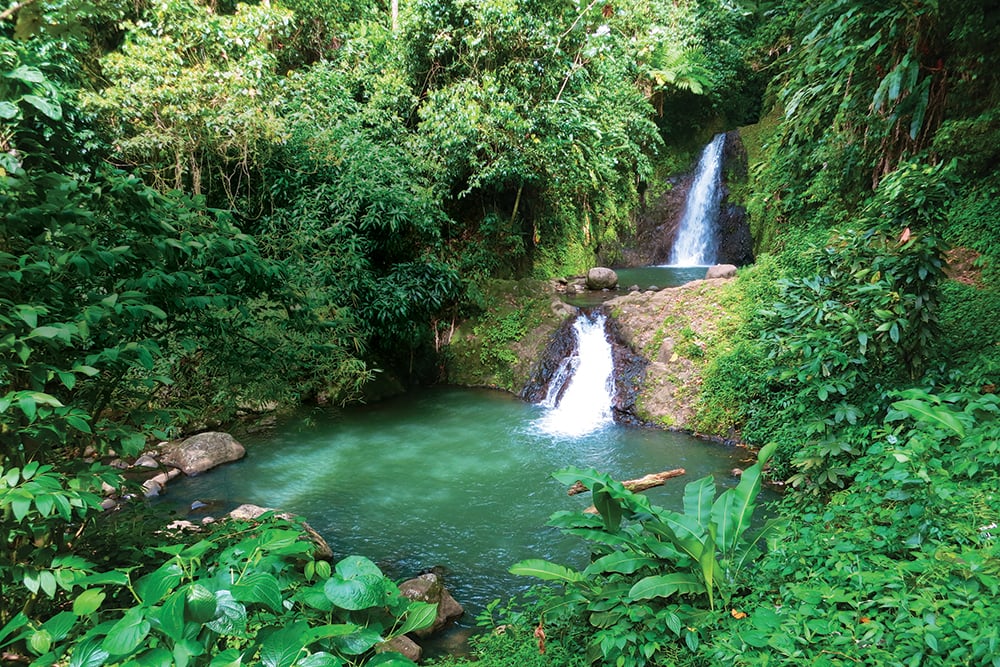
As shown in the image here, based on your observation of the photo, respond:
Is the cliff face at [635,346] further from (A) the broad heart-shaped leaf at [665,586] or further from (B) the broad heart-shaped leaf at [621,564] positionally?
(A) the broad heart-shaped leaf at [665,586]

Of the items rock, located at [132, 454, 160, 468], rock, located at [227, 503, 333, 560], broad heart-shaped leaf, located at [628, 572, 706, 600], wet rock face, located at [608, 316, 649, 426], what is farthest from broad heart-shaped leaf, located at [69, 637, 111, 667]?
wet rock face, located at [608, 316, 649, 426]

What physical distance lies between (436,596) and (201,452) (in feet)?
14.9

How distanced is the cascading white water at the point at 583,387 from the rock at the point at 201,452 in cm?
444

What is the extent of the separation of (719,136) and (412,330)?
12514 millimetres

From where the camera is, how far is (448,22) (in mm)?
9586

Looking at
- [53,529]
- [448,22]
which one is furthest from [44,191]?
[448,22]

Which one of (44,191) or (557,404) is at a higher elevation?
(44,191)

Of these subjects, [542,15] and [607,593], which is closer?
[607,593]

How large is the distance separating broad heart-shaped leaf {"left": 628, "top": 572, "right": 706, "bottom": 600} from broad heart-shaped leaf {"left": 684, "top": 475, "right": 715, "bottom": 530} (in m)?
0.44

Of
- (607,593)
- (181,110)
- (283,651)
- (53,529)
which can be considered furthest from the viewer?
(181,110)

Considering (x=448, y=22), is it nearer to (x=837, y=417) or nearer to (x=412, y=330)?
(x=412, y=330)

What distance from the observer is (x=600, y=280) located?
41.8 ft

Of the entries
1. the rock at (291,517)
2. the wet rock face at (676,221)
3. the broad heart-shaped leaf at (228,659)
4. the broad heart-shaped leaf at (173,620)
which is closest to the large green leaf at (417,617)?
the broad heart-shaped leaf at (228,659)

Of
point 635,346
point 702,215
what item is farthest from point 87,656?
point 702,215
